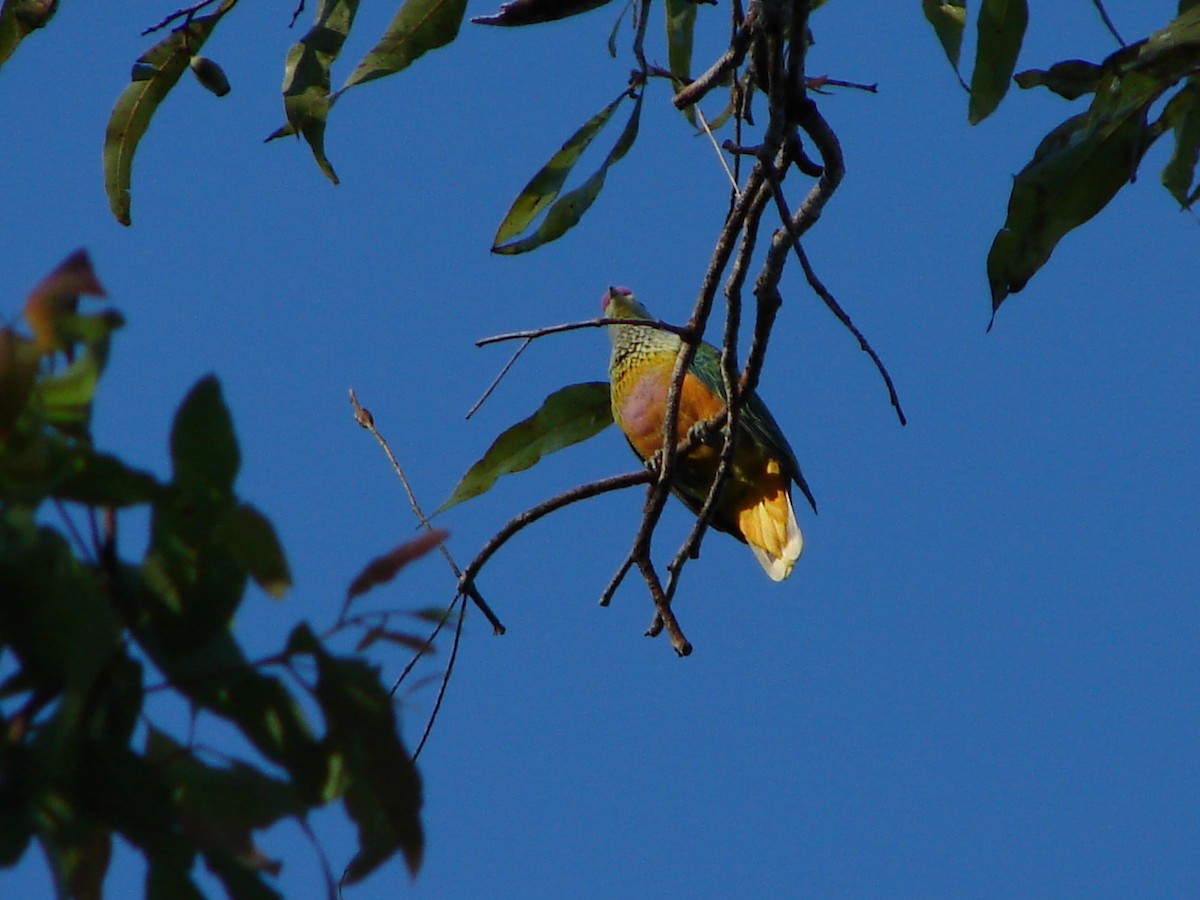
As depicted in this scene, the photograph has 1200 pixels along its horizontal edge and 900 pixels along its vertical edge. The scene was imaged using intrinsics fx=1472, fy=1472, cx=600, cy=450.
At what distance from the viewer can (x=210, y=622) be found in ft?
3.76

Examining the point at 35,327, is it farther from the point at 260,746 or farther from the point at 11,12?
the point at 11,12

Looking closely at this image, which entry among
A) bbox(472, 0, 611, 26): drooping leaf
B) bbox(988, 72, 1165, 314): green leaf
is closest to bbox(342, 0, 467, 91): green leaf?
bbox(472, 0, 611, 26): drooping leaf

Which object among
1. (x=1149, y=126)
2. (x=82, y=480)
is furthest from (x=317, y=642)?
(x=1149, y=126)

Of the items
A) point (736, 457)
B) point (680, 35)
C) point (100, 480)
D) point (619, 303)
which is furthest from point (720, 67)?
point (619, 303)

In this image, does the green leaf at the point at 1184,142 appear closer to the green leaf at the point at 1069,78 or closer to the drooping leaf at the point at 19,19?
the green leaf at the point at 1069,78

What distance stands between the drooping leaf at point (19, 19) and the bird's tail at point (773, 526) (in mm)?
2386

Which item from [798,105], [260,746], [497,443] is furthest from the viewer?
[497,443]

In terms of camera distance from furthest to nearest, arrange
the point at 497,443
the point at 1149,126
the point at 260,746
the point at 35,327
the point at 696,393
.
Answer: the point at 696,393, the point at 497,443, the point at 1149,126, the point at 260,746, the point at 35,327

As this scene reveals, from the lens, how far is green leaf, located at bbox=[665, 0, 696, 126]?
3682 mm

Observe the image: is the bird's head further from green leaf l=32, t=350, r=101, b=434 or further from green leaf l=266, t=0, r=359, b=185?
green leaf l=32, t=350, r=101, b=434

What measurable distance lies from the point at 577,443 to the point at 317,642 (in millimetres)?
2076

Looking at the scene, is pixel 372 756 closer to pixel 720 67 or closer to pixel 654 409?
pixel 720 67

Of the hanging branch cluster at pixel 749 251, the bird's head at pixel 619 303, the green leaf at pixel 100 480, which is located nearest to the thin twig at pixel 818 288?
the hanging branch cluster at pixel 749 251

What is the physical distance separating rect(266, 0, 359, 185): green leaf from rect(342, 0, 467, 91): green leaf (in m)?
0.14
